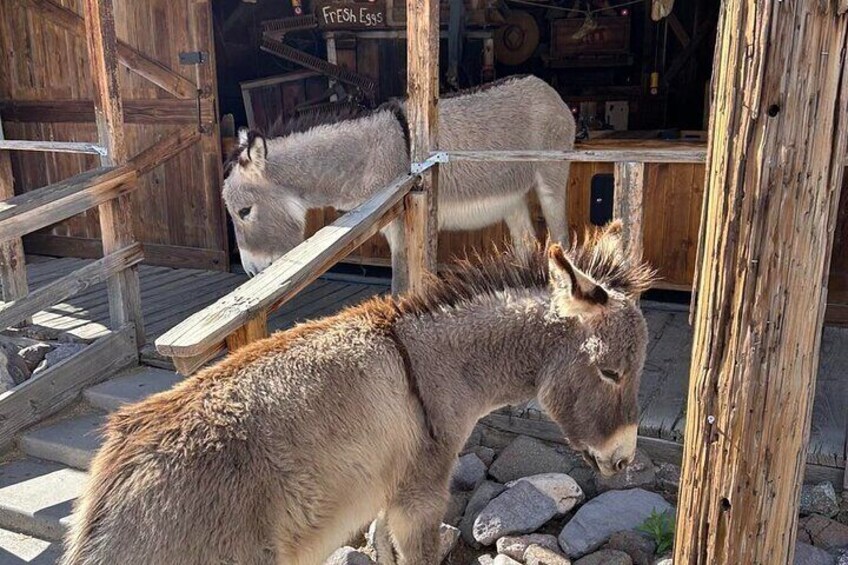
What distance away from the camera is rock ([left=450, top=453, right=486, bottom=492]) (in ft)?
13.0

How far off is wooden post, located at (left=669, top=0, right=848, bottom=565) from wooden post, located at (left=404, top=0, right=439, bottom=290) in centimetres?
201

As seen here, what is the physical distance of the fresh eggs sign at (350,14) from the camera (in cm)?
777

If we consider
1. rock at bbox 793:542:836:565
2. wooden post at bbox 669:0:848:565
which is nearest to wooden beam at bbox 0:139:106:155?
wooden post at bbox 669:0:848:565

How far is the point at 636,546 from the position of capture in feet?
10.9

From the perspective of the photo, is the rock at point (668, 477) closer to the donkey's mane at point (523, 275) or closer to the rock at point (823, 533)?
the rock at point (823, 533)

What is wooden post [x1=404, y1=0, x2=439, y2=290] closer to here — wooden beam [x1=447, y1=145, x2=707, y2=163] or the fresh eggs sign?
wooden beam [x1=447, y1=145, x2=707, y2=163]

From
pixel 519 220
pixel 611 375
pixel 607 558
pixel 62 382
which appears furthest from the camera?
pixel 519 220

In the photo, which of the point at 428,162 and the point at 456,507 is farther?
the point at 428,162

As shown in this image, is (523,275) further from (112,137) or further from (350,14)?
(350,14)

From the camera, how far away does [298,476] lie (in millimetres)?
2211

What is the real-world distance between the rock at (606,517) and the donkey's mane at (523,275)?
130cm

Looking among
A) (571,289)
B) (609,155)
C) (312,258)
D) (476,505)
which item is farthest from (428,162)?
(571,289)

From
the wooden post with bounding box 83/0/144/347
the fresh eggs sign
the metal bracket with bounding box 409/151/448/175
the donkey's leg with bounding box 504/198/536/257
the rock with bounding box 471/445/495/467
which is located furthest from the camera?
the fresh eggs sign

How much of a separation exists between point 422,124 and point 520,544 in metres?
2.34
